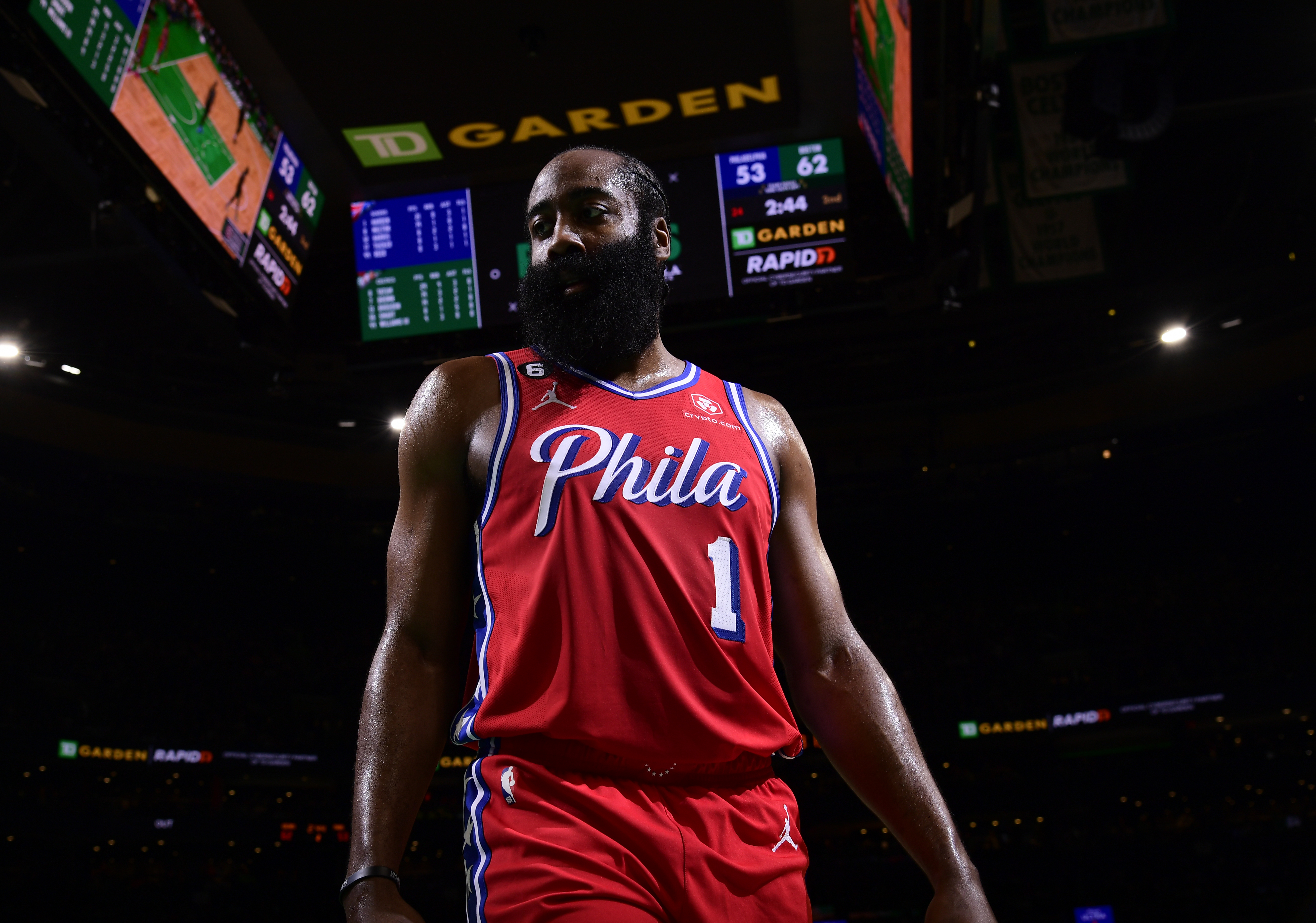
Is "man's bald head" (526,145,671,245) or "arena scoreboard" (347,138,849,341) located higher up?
"arena scoreboard" (347,138,849,341)

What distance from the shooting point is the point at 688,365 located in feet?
6.45

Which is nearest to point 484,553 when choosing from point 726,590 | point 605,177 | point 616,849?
point 726,590

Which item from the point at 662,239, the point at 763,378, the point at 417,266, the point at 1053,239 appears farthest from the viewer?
the point at 763,378

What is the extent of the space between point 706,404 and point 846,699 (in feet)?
1.81

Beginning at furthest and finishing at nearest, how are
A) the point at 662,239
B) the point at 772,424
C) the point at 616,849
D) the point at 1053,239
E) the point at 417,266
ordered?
the point at 1053,239, the point at 417,266, the point at 662,239, the point at 772,424, the point at 616,849

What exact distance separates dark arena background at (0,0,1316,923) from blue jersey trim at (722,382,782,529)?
363 centimetres

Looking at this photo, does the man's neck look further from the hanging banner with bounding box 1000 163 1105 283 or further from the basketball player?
the hanging banner with bounding box 1000 163 1105 283

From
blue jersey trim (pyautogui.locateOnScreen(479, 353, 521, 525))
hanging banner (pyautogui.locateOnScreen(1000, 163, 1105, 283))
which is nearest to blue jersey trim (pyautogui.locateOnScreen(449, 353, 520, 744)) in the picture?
blue jersey trim (pyautogui.locateOnScreen(479, 353, 521, 525))

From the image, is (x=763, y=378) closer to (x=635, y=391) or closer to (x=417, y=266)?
(x=417, y=266)

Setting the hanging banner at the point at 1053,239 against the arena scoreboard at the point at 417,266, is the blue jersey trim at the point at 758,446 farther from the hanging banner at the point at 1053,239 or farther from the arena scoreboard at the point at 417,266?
the hanging banner at the point at 1053,239

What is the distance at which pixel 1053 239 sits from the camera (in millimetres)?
7305

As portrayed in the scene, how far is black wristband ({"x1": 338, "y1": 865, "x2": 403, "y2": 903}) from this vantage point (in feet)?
4.25

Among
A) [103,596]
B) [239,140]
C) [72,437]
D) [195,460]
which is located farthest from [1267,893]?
[103,596]

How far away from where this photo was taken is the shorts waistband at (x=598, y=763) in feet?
4.39
